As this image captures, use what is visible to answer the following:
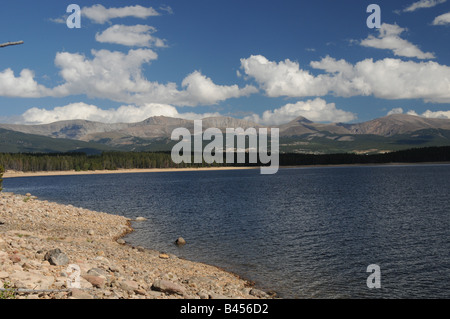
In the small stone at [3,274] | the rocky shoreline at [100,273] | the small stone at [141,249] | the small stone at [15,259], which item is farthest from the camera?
the small stone at [141,249]

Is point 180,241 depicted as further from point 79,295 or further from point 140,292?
point 79,295

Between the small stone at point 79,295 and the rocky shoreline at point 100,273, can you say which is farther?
the rocky shoreline at point 100,273

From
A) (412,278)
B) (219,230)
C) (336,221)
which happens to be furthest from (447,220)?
(219,230)

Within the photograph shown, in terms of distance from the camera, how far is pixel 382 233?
4697 centimetres

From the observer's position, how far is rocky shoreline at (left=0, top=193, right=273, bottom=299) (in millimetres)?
18547

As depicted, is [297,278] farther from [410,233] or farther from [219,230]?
[410,233]

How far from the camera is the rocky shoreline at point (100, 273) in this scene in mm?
18547

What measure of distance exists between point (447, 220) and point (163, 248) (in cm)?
4547

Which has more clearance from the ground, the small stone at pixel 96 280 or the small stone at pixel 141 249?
the small stone at pixel 96 280

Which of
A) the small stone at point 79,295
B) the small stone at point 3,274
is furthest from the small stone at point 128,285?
the small stone at point 3,274

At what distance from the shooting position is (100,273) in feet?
75.0

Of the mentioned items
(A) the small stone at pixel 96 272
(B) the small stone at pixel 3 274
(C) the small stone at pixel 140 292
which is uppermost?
(B) the small stone at pixel 3 274

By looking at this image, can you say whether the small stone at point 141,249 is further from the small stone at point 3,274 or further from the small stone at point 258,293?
the small stone at point 3,274

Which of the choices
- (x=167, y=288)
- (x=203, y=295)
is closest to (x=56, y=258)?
(x=167, y=288)
